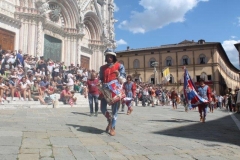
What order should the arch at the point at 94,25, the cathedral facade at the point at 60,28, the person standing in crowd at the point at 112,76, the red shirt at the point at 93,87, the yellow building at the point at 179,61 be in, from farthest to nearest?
1. the yellow building at the point at 179,61
2. the arch at the point at 94,25
3. the cathedral facade at the point at 60,28
4. the red shirt at the point at 93,87
5. the person standing in crowd at the point at 112,76

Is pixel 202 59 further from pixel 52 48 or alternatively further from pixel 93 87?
pixel 93 87

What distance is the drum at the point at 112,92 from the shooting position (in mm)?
5785

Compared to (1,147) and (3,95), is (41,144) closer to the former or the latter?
(1,147)

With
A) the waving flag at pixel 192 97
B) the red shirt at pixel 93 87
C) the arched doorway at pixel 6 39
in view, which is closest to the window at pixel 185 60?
the arched doorway at pixel 6 39

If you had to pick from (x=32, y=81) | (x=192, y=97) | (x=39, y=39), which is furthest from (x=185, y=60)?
(x=192, y=97)

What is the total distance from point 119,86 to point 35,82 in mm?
10029

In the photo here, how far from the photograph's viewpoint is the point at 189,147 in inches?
195

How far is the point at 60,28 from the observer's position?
25516 millimetres

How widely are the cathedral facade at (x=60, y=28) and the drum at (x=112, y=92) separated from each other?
53.6ft

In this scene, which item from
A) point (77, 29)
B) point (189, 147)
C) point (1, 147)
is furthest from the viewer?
point (77, 29)

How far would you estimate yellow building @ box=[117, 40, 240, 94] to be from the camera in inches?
2073

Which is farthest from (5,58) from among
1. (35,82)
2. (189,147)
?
(189,147)

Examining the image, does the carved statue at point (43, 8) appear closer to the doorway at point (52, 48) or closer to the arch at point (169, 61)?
the doorway at point (52, 48)

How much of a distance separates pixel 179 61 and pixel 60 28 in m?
35.2
